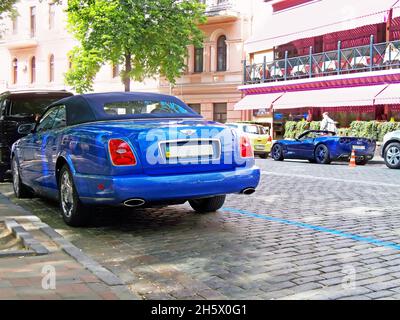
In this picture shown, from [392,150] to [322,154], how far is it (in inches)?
105

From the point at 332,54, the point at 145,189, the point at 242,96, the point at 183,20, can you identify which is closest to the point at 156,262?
the point at 145,189

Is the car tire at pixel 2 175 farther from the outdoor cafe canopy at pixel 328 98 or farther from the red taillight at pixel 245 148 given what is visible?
the outdoor cafe canopy at pixel 328 98

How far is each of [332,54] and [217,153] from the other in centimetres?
2310

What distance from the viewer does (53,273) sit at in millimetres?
4629

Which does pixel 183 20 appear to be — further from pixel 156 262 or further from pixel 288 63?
pixel 156 262

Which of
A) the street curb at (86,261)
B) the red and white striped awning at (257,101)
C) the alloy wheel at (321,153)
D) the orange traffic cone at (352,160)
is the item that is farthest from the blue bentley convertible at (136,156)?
the red and white striped awning at (257,101)

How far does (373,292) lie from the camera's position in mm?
4246

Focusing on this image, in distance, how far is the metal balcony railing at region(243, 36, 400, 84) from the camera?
24.5 m

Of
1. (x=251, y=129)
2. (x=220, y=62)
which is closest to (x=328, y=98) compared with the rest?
(x=251, y=129)

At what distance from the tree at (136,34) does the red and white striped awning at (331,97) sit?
646cm

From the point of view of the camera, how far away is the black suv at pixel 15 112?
10.7 meters

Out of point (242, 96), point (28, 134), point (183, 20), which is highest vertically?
point (183, 20)

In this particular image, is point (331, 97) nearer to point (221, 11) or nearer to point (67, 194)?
point (221, 11)
